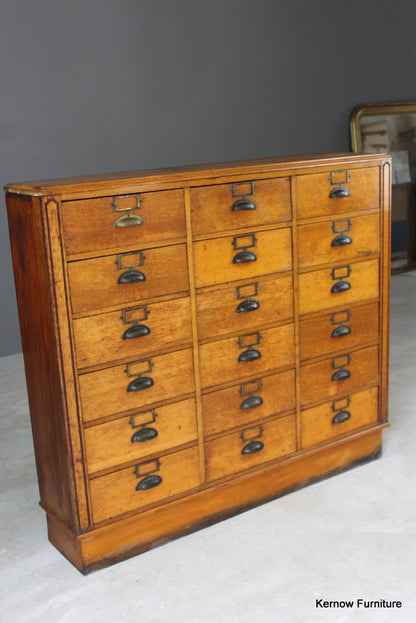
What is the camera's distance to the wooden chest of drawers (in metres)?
2.29

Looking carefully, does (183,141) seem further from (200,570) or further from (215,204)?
(200,570)

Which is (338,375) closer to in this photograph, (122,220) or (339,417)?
(339,417)

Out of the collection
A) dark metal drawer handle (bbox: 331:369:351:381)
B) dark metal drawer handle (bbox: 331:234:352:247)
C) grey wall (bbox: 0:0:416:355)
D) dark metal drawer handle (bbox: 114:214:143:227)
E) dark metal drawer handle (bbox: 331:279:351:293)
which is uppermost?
grey wall (bbox: 0:0:416:355)

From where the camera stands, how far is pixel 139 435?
2479 mm

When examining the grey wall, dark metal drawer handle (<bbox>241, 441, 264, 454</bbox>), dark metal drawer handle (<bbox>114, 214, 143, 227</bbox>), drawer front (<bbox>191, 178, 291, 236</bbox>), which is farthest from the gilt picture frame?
dark metal drawer handle (<bbox>114, 214, 143, 227</bbox>)

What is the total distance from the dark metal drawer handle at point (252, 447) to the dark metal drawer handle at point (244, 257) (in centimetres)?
69

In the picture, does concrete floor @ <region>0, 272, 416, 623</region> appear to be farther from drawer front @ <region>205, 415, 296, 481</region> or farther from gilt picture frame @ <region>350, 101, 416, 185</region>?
gilt picture frame @ <region>350, 101, 416, 185</region>

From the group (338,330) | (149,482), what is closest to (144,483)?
(149,482)

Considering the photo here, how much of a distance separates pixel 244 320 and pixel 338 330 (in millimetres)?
469

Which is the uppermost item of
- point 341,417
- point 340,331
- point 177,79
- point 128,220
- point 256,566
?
point 177,79

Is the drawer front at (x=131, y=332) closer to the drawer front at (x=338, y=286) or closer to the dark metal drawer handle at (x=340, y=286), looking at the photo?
the drawer front at (x=338, y=286)

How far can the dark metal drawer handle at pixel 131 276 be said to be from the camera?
2.33 m

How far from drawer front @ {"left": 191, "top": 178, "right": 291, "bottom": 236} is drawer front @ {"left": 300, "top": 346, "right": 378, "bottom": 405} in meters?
0.63

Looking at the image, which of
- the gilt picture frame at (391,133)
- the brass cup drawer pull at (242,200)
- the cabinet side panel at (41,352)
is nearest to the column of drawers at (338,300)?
the brass cup drawer pull at (242,200)
